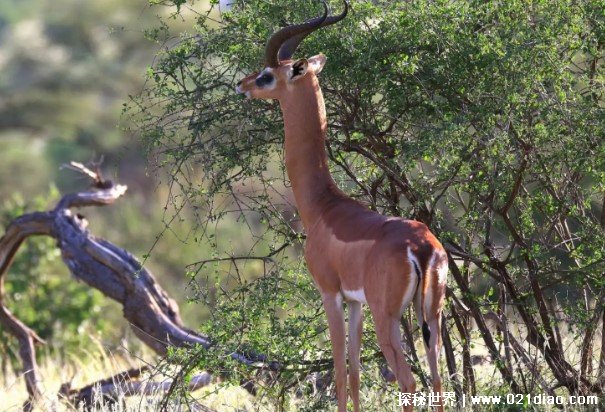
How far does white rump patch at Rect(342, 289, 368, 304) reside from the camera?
5.93 metres

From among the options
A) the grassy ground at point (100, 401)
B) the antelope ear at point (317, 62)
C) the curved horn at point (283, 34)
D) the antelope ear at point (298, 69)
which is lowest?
the grassy ground at point (100, 401)

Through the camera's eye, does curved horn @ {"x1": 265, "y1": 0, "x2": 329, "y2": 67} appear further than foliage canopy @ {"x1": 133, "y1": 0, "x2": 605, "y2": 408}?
No

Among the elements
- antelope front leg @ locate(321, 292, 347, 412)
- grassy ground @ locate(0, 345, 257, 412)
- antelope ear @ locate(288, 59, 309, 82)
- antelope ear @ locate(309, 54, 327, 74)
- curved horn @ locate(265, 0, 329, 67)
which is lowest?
antelope front leg @ locate(321, 292, 347, 412)

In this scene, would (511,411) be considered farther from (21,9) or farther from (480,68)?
(21,9)

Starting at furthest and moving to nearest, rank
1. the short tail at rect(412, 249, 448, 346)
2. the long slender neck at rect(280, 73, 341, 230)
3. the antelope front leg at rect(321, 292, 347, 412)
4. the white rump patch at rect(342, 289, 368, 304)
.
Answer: the long slender neck at rect(280, 73, 341, 230), the antelope front leg at rect(321, 292, 347, 412), the white rump patch at rect(342, 289, 368, 304), the short tail at rect(412, 249, 448, 346)

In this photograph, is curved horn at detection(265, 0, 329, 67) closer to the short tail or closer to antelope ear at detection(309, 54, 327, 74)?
antelope ear at detection(309, 54, 327, 74)

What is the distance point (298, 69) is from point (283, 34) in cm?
21

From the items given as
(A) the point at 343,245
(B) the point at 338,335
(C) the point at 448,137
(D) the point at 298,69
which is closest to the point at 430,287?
(A) the point at 343,245

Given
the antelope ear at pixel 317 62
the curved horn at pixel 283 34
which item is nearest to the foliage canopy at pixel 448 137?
the antelope ear at pixel 317 62

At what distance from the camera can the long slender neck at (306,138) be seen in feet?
21.9

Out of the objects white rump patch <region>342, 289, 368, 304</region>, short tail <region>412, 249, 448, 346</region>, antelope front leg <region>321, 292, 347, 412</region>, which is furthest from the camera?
antelope front leg <region>321, 292, 347, 412</region>

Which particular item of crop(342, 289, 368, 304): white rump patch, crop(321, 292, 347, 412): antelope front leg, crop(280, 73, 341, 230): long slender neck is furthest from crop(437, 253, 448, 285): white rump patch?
crop(280, 73, 341, 230): long slender neck

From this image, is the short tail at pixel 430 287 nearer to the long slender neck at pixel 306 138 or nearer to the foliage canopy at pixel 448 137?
the foliage canopy at pixel 448 137

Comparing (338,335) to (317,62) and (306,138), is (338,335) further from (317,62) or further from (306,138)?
(317,62)
